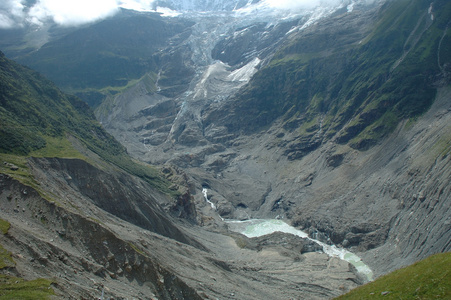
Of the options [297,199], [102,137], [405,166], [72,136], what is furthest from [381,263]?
[102,137]

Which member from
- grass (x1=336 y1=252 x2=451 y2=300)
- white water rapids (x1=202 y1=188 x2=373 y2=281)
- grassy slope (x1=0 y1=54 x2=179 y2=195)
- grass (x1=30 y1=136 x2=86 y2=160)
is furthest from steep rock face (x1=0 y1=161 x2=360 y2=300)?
white water rapids (x1=202 y1=188 x2=373 y2=281)

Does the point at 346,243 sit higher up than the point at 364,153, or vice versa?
the point at 364,153

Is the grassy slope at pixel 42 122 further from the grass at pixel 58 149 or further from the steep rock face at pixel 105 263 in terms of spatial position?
the steep rock face at pixel 105 263

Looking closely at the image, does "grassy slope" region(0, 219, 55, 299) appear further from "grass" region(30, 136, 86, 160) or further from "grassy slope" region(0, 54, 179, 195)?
"grass" region(30, 136, 86, 160)

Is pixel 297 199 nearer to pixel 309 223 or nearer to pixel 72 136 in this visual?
pixel 309 223

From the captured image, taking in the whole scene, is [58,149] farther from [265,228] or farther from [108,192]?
[265,228]

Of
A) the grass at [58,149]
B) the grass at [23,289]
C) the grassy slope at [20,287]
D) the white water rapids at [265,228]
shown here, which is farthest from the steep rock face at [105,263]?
the white water rapids at [265,228]

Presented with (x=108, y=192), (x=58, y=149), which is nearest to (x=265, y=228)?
(x=108, y=192)
